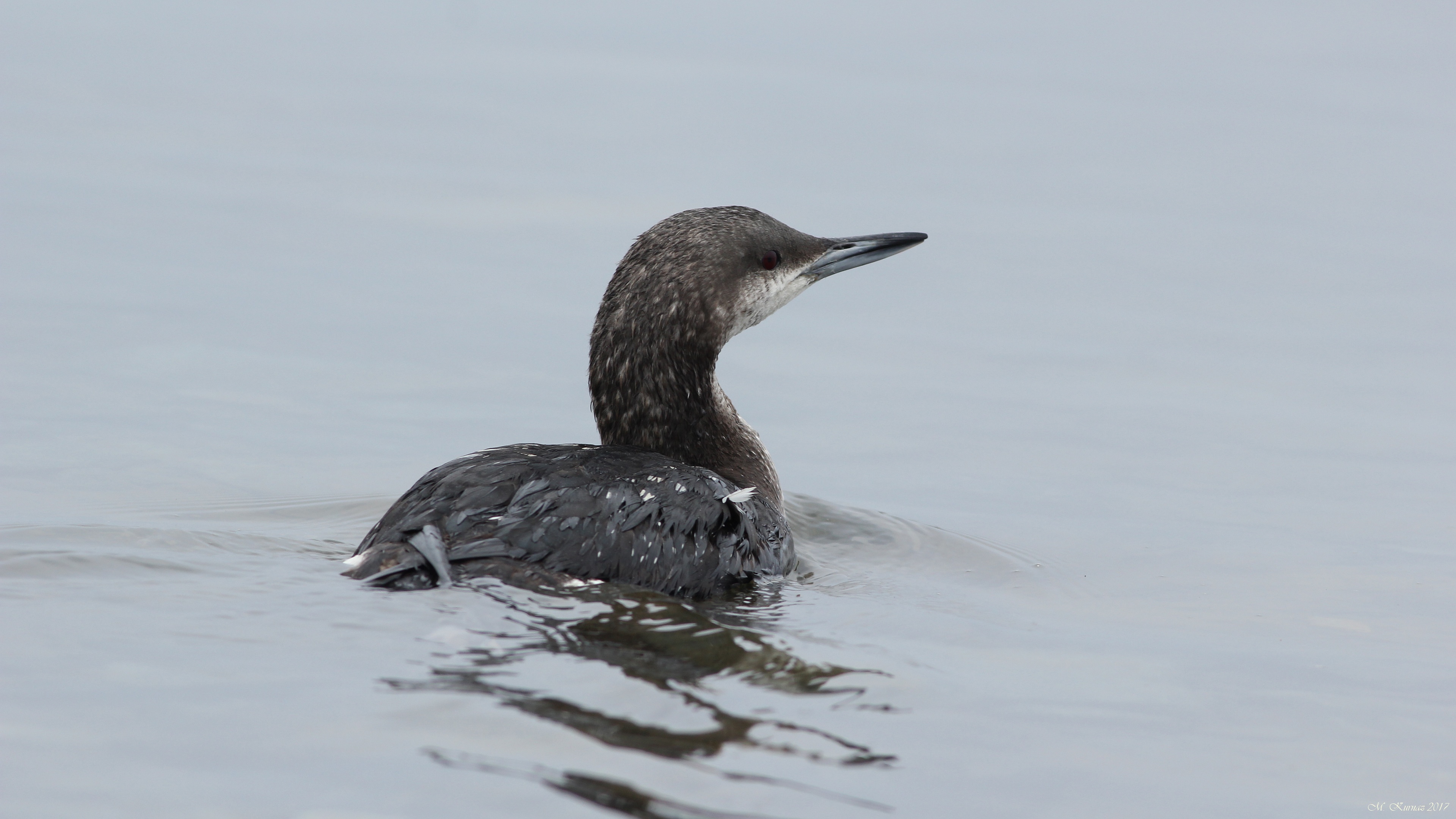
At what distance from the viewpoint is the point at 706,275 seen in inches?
241

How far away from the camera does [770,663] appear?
4746 mm

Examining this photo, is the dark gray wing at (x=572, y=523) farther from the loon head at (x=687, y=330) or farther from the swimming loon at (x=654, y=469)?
the loon head at (x=687, y=330)

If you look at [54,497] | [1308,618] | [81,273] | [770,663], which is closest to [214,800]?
[770,663]

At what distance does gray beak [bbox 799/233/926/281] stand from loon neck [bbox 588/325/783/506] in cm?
63

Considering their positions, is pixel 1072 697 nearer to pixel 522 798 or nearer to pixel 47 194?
pixel 522 798

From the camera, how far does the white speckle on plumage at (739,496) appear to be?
5629 mm

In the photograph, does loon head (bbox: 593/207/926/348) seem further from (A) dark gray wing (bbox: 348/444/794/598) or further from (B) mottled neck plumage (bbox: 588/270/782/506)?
(A) dark gray wing (bbox: 348/444/794/598)

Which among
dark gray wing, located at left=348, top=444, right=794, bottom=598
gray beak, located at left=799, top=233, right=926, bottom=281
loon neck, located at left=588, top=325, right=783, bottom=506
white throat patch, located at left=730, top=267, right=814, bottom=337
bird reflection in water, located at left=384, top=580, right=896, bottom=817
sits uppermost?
gray beak, located at left=799, top=233, right=926, bottom=281

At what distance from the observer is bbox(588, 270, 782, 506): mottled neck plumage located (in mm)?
6059

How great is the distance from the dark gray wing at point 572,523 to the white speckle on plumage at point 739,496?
0.05 ft

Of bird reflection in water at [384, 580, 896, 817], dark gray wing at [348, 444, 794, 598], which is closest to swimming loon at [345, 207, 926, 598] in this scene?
dark gray wing at [348, 444, 794, 598]

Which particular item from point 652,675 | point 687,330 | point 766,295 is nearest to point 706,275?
point 687,330

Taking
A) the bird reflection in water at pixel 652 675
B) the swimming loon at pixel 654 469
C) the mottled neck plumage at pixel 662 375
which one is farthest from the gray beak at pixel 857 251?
the bird reflection in water at pixel 652 675

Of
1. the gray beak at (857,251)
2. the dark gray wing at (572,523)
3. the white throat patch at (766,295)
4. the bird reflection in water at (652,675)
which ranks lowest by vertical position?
the bird reflection in water at (652,675)
